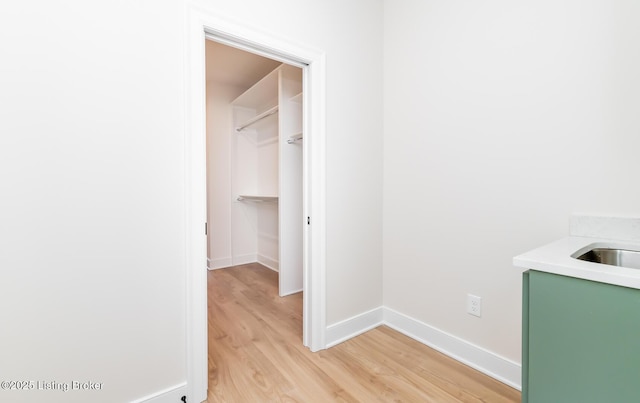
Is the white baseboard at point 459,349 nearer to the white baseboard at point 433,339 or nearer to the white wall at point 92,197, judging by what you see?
the white baseboard at point 433,339

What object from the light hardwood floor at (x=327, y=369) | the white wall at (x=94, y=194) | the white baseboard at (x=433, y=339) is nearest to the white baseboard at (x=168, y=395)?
the white wall at (x=94, y=194)

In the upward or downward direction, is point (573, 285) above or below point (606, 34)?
below

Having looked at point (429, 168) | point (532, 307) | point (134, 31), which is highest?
point (134, 31)

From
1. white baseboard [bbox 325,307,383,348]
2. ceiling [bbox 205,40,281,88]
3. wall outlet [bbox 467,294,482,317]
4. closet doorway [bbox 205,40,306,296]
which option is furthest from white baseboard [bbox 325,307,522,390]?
ceiling [bbox 205,40,281,88]

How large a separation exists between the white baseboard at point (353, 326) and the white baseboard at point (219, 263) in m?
2.41

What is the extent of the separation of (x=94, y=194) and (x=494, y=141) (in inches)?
78.7

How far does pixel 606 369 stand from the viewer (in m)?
0.77

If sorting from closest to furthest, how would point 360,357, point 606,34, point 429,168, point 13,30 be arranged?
point 13,30 < point 606,34 < point 360,357 < point 429,168

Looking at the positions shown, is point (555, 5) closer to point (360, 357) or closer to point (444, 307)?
point (444, 307)

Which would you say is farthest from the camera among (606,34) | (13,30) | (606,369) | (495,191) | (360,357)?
(360,357)

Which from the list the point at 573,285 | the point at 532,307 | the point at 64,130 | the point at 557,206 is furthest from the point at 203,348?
the point at 557,206

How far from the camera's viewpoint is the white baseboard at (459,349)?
151 cm

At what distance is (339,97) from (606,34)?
133 centimetres

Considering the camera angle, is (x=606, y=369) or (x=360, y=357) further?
(x=360, y=357)
